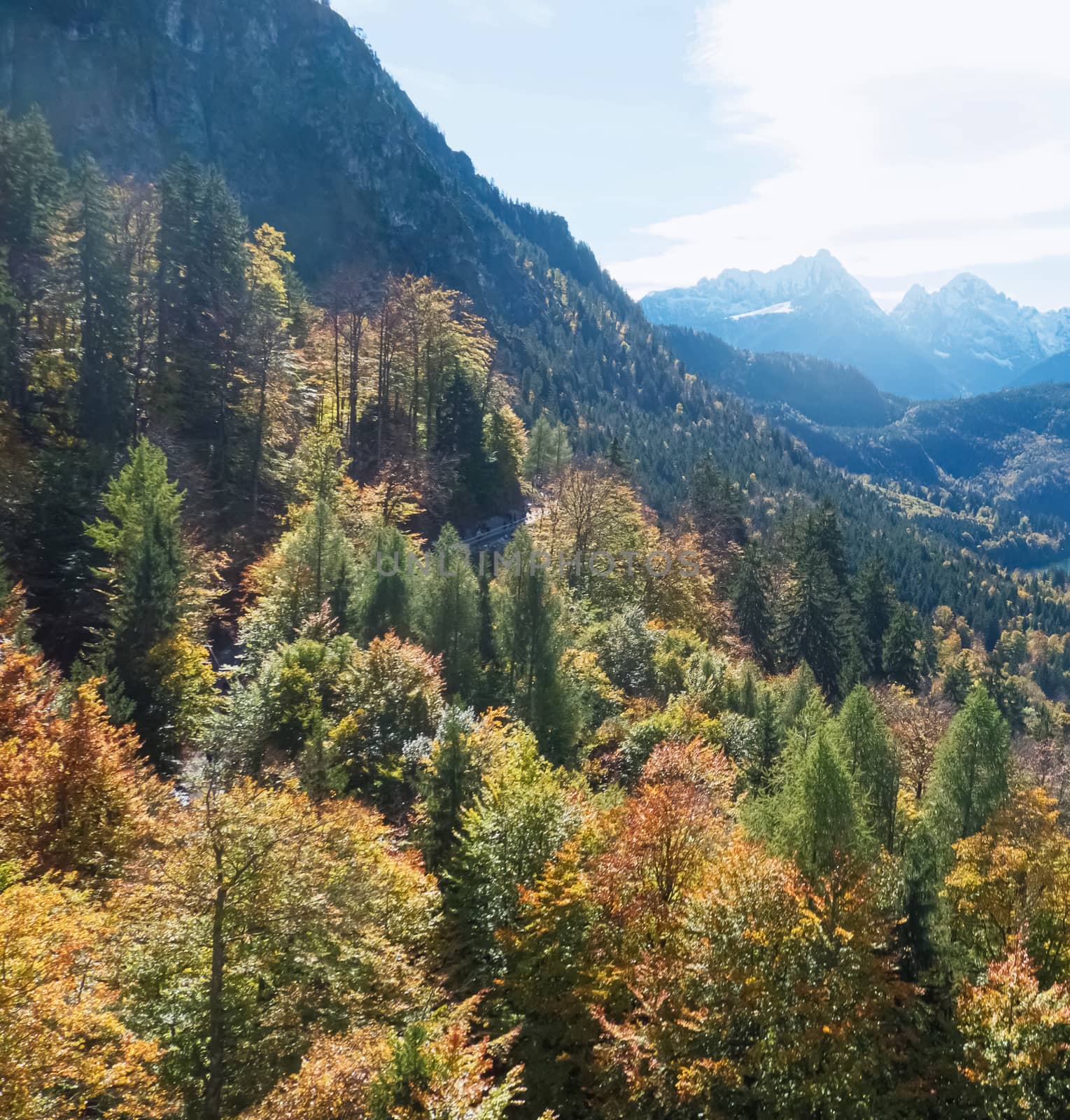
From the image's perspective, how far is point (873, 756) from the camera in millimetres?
32406

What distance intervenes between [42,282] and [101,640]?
31.1 m

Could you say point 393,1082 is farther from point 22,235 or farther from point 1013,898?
point 22,235

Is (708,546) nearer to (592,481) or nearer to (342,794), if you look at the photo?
(592,481)

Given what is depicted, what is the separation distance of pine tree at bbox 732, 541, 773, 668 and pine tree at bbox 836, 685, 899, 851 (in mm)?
36574

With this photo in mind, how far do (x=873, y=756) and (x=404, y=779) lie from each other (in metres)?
21.2

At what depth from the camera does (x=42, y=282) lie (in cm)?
4919

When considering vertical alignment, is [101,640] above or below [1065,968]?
above

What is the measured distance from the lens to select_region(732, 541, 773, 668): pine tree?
231 ft

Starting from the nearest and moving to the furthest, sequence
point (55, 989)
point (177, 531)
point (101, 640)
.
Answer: point (55, 989) → point (101, 640) → point (177, 531)

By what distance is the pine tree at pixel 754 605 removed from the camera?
7031cm

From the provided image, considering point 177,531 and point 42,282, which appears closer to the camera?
point 177,531

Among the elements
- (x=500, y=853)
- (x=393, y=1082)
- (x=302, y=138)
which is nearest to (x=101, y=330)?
(x=500, y=853)

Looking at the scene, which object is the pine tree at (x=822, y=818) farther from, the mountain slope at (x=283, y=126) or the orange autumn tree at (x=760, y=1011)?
the mountain slope at (x=283, y=126)

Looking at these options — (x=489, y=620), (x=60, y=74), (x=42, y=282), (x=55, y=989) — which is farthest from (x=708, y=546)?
(x=60, y=74)
